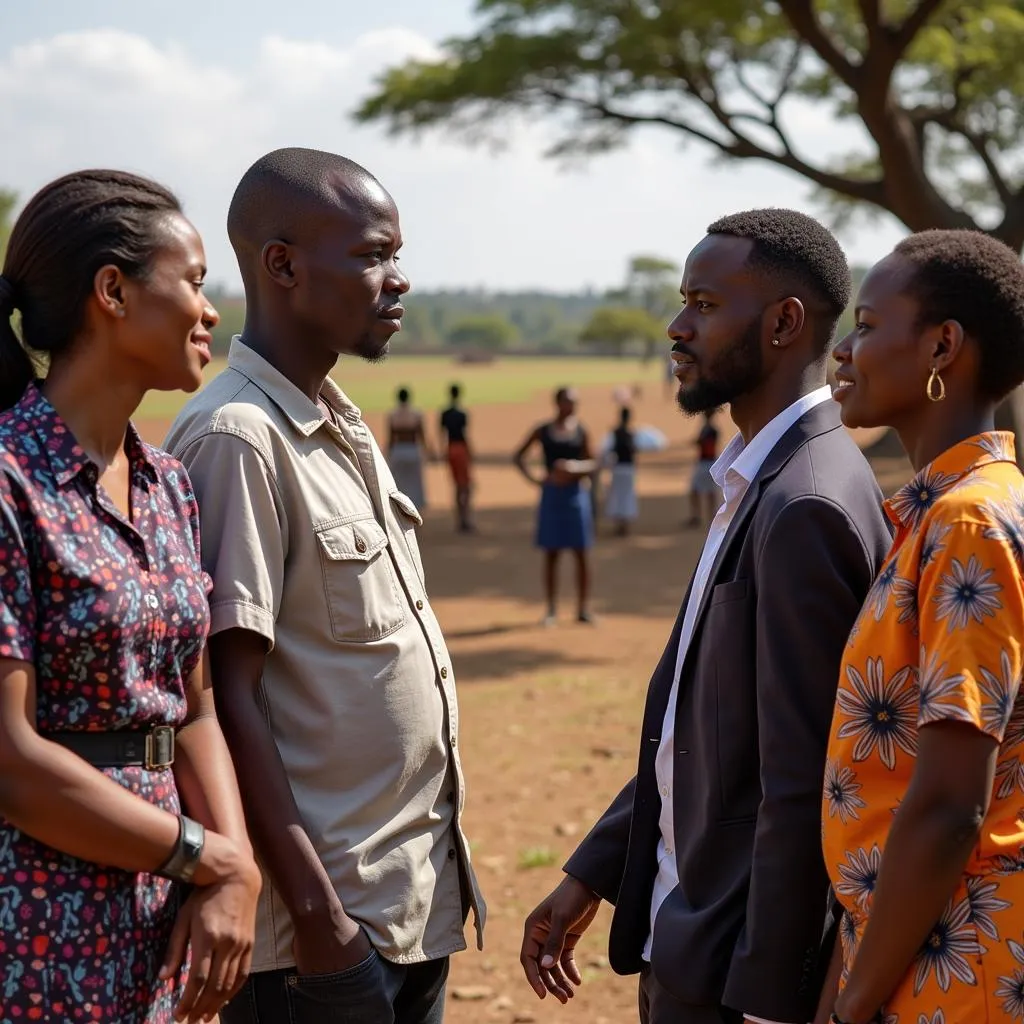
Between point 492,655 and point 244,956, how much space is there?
329 inches

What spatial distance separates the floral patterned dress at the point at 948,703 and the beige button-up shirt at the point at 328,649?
79 cm

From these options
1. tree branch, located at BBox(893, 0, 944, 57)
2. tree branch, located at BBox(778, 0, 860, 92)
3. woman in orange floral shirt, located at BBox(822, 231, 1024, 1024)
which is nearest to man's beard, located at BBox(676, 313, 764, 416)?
woman in orange floral shirt, located at BBox(822, 231, 1024, 1024)

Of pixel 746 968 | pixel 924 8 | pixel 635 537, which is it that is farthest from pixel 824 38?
pixel 746 968

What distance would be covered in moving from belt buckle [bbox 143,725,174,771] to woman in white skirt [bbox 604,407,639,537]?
14.3 meters

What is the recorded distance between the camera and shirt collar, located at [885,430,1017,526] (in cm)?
198

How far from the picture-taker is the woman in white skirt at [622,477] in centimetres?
1642

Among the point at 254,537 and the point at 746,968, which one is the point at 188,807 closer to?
the point at 254,537

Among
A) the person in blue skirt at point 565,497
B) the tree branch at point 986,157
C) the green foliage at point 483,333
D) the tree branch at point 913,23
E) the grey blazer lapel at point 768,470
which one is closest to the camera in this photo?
the grey blazer lapel at point 768,470

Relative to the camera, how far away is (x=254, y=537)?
2.29 m

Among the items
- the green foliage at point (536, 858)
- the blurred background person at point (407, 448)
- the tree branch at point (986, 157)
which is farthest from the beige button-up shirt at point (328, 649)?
the tree branch at point (986, 157)

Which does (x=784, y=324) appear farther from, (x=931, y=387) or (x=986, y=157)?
(x=986, y=157)

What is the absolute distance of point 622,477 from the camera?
1694 cm

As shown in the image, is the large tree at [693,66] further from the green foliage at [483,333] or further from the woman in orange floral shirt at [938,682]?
the green foliage at [483,333]

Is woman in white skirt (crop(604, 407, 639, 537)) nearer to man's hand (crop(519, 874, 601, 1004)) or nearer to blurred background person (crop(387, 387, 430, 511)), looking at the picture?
blurred background person (crop(387, 387, 430, 511))
